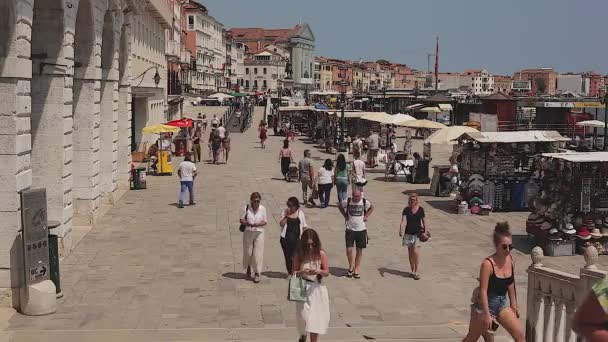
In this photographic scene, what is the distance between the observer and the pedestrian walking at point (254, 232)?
38.3ft

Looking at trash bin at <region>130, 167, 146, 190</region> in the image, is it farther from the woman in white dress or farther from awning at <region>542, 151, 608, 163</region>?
the woman in white dress

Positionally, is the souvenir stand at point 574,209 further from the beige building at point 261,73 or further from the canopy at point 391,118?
the beige building at point 261,73

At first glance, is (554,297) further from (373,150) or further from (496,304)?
(373,150)

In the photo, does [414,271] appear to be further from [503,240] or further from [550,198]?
[503,240]

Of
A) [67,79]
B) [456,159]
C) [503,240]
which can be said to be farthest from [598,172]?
[67,79]

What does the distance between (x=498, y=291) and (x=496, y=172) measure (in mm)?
13405

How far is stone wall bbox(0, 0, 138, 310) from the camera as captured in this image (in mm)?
10516

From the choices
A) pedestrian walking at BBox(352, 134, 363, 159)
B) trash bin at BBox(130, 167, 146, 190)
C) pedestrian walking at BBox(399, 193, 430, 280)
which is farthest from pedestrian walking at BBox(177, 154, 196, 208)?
pedestrian walking at BBox(399, 193, 430, 280)

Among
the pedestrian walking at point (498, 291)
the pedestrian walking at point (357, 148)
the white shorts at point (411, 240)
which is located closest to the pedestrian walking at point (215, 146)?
the pedestrian walking at point (357, 148)

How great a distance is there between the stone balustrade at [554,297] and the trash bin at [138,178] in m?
16.8

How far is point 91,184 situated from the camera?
1691 centimetres

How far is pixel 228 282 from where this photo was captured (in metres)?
12.0

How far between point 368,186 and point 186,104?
47.7 meters

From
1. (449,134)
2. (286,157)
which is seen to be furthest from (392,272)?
(286,157)
